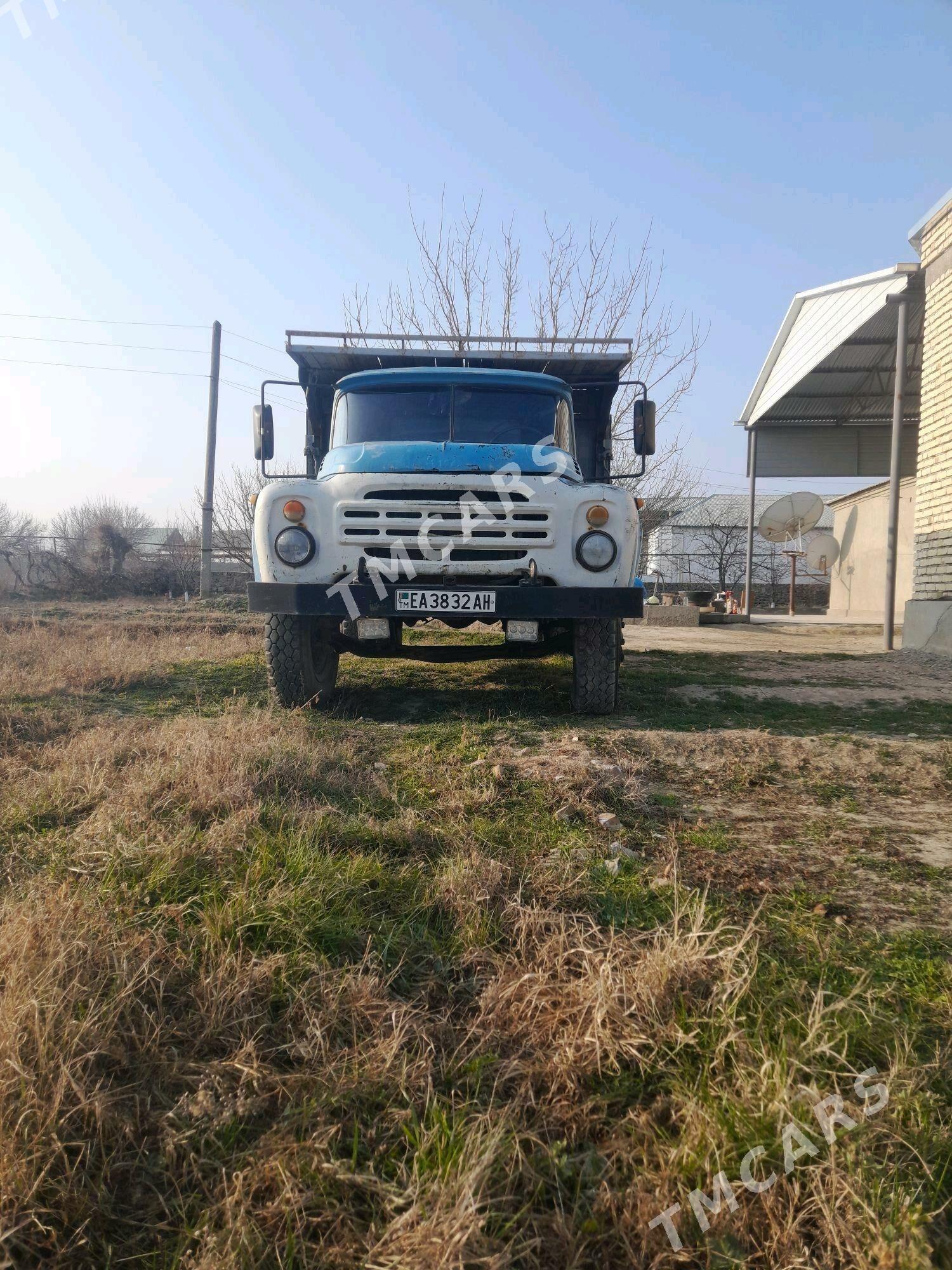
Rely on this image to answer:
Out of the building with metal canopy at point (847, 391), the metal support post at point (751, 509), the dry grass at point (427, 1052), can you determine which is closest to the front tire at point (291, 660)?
the dry grass at point (427, 1052)

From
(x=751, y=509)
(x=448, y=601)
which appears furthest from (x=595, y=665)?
(x=751, y=509)

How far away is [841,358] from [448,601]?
45.6 ft

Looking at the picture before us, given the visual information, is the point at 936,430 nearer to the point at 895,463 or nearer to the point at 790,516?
the point at 895,463

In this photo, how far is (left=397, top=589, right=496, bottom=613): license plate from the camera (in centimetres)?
425

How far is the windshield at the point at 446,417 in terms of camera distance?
5215mm

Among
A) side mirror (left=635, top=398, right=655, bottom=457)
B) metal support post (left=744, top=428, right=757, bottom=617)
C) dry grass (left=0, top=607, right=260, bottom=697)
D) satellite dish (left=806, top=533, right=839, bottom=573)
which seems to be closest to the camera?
dry grass (left=0, top=607, right=260, bottom=697)

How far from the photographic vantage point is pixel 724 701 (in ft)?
16.9

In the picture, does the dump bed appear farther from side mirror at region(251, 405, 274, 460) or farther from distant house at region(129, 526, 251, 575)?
distant house at region(129, 526, 251, 575)

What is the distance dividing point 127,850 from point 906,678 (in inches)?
251

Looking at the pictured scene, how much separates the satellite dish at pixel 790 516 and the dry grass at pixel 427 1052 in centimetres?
1634

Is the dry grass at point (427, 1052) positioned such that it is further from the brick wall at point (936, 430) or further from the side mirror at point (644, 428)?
the brick wall at point (936, 430)

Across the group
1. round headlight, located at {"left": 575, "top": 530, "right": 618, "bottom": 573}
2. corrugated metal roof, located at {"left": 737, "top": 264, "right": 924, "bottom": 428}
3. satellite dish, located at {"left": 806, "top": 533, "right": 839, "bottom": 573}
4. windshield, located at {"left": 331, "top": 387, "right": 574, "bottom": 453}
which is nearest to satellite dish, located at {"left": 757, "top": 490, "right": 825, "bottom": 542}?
satellite dish, located at {"left": 806, "top": 533, "right": 839, "bottom": 573}

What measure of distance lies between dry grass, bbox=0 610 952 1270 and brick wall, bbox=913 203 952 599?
7.79 meters

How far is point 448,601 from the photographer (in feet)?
14.0
